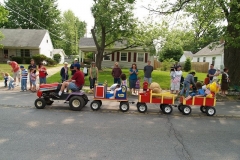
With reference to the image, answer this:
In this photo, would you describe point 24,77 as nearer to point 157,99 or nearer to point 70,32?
point 157,99

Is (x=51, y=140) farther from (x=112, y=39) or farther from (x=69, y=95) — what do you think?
(x=112, y=39)

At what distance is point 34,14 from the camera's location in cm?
5422

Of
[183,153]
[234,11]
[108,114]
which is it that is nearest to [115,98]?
[108,114]

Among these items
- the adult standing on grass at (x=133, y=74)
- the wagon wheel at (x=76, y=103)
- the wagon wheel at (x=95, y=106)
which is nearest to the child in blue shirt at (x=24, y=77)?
the wagon wheel at (x=76, y=103)

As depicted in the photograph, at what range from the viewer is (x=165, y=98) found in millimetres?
7441

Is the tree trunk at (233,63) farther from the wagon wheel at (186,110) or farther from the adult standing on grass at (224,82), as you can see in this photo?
the wagon wheel at (186,110)

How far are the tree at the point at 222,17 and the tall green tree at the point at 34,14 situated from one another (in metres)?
48.1

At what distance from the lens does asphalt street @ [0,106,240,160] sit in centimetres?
408

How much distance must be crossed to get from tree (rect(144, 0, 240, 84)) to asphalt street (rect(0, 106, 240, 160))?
640 centimetres

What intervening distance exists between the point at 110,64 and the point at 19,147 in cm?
2502

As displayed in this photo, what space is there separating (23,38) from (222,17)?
32.7 m

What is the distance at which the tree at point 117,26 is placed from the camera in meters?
18.0

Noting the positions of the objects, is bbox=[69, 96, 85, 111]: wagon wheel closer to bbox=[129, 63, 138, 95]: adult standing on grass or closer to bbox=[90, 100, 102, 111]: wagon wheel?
bbox=[90, 100, 102, 111]: wagon wheel

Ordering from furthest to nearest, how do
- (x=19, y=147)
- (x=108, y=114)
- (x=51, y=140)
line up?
1. (x=108, y=114)
2. (x=51, y=140)
3. (x=19, y=147)
